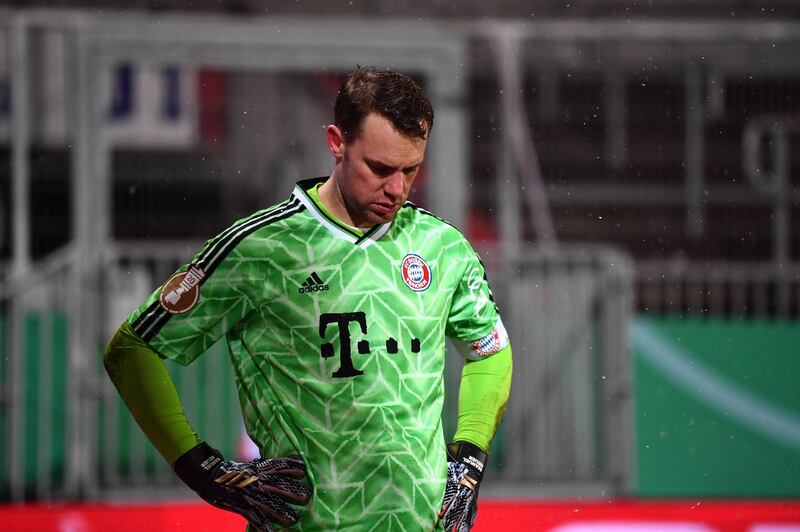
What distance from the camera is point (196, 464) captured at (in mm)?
2686

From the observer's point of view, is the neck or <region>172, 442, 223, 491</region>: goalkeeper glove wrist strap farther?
the neck

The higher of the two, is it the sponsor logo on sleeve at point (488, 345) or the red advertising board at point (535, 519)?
the sponsor logo on sleeve at point (488, 345)

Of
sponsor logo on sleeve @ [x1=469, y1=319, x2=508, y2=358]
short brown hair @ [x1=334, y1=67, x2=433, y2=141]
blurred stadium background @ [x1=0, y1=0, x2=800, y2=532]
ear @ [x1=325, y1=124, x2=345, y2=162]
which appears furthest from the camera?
blurred stadium background @ [x1=0, y1=0, x2=800, y2=532]

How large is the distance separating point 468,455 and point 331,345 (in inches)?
17.9

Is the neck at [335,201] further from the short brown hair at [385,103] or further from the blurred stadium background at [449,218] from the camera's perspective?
the blurred stadium background at [449,218]

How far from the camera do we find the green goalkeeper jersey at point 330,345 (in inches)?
105

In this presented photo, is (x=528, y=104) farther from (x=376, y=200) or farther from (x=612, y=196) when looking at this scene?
(x=376, y=200)

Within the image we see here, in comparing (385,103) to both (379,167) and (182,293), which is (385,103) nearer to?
(379,167)

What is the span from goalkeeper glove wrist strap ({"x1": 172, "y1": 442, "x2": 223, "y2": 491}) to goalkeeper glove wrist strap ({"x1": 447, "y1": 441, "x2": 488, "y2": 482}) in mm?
544

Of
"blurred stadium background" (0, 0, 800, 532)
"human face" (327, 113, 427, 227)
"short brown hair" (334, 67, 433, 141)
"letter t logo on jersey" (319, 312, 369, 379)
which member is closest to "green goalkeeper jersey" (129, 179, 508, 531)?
"letter t logo on jersey" (319, 312, 369, 379)

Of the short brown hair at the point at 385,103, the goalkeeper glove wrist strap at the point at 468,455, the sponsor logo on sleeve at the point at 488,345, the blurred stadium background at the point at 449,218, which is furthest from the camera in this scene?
Result: the blurred stadium background at the point at 449,218

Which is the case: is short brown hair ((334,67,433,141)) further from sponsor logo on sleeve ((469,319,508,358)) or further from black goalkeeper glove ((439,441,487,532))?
black goalkeeper glove ((439,441,487,532))

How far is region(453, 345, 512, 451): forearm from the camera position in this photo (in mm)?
2926

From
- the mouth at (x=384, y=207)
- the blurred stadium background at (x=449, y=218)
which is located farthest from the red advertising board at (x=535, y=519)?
the mouth at (x=384, y=207)
